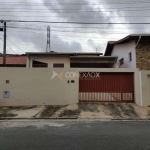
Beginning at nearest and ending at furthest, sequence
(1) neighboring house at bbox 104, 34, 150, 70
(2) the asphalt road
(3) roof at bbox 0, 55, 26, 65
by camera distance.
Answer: (2) the asphalt road, (1) neighboring house at bbox 104, 34, 150, 70, (3) roof at bbox 0, 55, 26, 65

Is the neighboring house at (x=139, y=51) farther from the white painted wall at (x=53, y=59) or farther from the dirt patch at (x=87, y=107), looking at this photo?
the white painted wall at (x=53, y=59)

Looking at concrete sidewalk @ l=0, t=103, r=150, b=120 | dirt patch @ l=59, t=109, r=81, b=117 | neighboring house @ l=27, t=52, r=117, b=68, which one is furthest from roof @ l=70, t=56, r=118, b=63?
dirt patch @ l=59, t=109, r=81, b=117

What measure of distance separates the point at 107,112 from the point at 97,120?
1718 millimetres

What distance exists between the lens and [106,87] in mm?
12938

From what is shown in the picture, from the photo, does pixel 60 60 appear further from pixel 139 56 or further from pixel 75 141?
pixel 75 141

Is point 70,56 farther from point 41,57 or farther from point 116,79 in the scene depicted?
point 116,79

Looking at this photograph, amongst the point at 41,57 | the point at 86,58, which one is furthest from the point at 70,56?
the point at 41,57

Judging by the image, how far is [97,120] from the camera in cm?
873

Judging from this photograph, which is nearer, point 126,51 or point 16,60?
point 126,51

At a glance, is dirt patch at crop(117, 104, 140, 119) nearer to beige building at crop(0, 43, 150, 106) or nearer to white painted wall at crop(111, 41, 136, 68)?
beige building at crop(0, 43, 150, 106)

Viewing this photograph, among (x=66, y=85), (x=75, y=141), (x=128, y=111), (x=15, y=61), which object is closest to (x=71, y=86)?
(x=66, y=85)

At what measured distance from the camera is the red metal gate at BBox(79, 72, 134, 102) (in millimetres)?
12859

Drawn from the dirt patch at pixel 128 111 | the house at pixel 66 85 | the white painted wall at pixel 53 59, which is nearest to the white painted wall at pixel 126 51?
the house at pixel 66 85

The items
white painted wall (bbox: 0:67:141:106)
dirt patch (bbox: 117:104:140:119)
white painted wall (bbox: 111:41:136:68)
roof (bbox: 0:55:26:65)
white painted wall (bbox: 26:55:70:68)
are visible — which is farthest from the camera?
roof (bbox: 0:55:26:65)
